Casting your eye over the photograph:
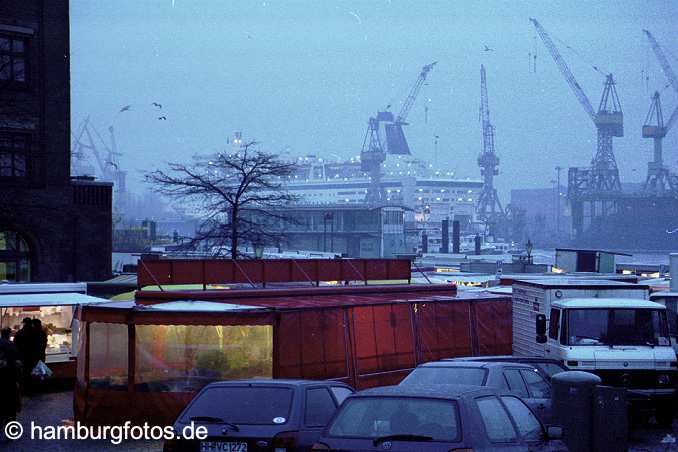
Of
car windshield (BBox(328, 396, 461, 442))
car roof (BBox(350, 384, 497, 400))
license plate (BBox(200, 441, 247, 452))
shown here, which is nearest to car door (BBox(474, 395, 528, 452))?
car roof (BBox(350, 384, 497, 400))

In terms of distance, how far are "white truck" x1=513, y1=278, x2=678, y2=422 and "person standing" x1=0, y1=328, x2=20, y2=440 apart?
8.88 m

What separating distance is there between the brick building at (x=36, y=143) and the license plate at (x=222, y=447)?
101 feet

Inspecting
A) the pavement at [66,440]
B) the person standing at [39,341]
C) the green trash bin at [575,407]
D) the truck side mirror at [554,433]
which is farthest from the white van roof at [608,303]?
the person standing at [39,341]

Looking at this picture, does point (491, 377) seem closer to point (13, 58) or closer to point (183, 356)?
point (183, 356)

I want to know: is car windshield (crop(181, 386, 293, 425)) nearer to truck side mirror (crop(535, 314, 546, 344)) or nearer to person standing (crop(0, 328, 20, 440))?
person standing (crop(0, 328, 20, 440))

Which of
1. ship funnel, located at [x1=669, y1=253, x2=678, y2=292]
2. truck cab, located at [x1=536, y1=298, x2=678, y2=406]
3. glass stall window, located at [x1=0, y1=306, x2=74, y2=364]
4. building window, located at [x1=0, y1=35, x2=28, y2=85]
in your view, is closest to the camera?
truck cab, located at [x1=536, y1=298, x2=678, y2=406]

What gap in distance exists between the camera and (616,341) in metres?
19.4

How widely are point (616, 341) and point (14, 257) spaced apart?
90.1 feet

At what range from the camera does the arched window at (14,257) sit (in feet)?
135

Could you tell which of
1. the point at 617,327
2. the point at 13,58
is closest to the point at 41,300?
the point at 617,327

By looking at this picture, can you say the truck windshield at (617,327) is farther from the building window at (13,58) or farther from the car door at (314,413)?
the building window at (13,58)

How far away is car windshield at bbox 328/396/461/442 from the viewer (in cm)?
900

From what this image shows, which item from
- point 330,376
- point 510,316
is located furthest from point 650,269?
point 330,376

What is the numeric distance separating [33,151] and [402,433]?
34804 mm
